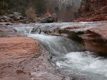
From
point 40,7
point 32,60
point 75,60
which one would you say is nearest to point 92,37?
point 75,60

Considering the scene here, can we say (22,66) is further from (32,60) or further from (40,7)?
(40,7)

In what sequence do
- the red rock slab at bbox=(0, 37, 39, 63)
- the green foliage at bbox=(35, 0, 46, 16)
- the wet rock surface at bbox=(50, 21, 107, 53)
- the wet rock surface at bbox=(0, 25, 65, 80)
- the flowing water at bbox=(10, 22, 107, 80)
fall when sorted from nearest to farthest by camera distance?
1. the wet rock surface at bbox=(0, 25, 65, 80)
2. the flowing water at bbox=(10, 22, 107, 80)
3. the red rock slab at bbox=(0, 37, 39, 63)
4. the wet rock surface at bbox=(50, 21, 107, 53)
5. the green foliage at bbox=(35, 0, 46, 16)

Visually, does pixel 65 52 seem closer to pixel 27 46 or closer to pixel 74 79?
pixel 27 46

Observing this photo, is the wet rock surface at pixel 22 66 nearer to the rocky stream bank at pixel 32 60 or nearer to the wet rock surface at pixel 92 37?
the rocky stream bank at pixel 32 60

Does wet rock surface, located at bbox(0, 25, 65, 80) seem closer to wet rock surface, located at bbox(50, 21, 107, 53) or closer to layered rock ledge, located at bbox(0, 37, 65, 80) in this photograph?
layered rock ledge, located at bbox(0, 37, 65, 80)

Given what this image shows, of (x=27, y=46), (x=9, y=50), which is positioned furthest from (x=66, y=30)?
(x=9, y=50)

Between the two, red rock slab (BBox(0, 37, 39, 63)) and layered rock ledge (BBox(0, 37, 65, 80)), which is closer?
layered rock ledge (BBox(0, 37, 65, 80))

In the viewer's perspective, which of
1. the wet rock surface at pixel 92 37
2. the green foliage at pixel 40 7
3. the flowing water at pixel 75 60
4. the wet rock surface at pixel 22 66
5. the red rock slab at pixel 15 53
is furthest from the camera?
the green foliage at pixel 40 7

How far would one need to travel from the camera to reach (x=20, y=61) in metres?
2.15

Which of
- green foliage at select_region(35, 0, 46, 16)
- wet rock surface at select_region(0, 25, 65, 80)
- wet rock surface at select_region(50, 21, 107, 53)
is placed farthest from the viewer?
green foliage at select_region(35, 0, 46, 16)

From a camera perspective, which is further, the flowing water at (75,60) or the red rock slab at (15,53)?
the red rock slab at (15,53)

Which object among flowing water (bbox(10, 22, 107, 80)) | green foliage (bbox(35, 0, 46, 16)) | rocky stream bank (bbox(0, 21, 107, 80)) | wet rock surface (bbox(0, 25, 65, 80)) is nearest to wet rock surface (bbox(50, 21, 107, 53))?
rocky stream bank (bbox(0, 21, 107, 80))

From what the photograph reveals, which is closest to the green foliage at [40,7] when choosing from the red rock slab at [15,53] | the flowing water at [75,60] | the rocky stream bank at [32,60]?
the flowing water at [75,60]

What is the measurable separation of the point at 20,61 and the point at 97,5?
22933 mm
